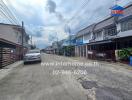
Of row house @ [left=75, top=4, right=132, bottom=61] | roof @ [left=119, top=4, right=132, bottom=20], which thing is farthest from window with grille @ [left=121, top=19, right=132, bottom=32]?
roof @ [left=119, top=4, right=132, bottom=20]

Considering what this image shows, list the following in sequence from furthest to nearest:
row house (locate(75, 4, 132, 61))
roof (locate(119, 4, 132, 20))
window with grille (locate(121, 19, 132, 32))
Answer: window with grille (locate(121, 19, 132, 32)) → roof (locate(119, 4, 132, 20)) → row house (locate(75, 4, 132, 61))

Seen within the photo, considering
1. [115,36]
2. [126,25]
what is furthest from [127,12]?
[115,36]

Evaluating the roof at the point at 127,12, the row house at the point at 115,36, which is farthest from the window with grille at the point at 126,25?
the roof at the point at 127,12

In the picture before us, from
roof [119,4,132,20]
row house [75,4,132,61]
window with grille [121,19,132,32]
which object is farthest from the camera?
window with grille [121,19,132,32]

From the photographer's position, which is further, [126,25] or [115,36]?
[115,36]

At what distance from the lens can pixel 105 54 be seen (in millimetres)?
20547

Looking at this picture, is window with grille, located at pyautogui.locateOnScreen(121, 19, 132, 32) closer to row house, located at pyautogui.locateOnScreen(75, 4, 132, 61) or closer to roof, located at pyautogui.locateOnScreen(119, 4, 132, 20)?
row house, located at pyautogui.locateOnScreen(75, 4, 132, 61)

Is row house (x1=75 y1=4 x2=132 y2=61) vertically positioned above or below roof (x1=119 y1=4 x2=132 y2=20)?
below

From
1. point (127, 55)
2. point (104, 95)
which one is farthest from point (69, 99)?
point (127, 55)

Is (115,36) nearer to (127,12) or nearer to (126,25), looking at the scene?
(126,25)

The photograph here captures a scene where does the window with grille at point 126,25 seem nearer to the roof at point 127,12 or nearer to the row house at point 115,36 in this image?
the row house at point 115,36

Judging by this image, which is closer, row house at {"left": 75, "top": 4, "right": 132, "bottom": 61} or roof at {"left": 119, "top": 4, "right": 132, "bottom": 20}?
row house at {"left": 75, "top": 4, "right": 132, "bottom": 61}

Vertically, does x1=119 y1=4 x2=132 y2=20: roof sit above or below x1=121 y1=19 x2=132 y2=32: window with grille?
above

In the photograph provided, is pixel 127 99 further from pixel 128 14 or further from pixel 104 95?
pixel 128 14
